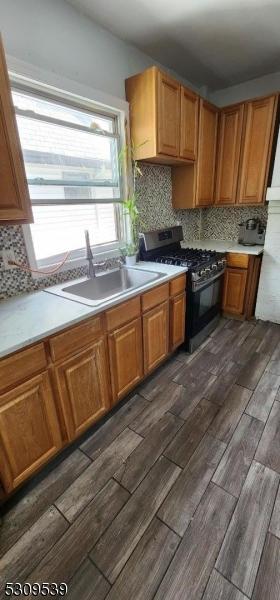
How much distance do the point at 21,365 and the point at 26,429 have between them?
0.35 m


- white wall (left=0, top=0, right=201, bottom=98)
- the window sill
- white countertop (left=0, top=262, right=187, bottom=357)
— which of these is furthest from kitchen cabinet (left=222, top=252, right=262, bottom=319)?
white wall (left=0, top=0, right=201, bottom=98)

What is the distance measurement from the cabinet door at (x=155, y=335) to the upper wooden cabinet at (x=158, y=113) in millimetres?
1305

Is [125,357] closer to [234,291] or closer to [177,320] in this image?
[177,320]

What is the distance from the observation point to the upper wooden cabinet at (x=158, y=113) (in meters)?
2.05

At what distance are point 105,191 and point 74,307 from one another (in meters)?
1.26

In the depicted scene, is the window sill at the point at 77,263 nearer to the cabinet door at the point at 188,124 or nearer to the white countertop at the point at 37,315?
the white countertop at the point at 37,315

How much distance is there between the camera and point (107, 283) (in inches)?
85.7

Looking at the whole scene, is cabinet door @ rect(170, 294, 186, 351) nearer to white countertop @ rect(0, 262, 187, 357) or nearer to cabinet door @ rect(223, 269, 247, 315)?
white countertop @ rect(0, 262, 187, 357)

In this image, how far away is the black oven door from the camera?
7.84ft

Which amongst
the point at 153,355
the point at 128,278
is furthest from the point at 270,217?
the point at 153,355

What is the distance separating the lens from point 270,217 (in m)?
2.76

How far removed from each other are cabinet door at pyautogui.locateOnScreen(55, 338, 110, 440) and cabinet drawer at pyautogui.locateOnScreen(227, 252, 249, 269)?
196cm

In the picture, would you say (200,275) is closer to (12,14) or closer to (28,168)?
(28,168)

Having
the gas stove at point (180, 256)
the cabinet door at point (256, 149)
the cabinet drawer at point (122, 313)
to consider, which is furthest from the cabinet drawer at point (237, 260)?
the cabinet drawer at point (122, 313)
